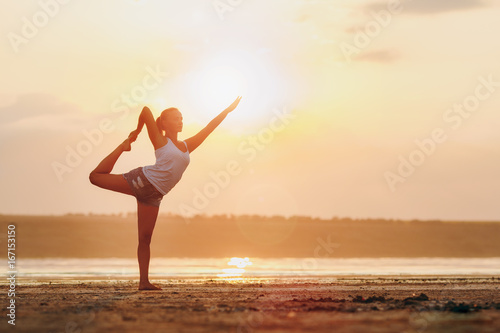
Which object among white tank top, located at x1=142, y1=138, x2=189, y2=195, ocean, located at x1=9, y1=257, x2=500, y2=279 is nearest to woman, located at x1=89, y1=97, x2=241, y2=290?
white tank top, located at x1=142, y1=138, x2=189, y2=195

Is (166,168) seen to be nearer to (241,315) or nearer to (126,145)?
(126,145)

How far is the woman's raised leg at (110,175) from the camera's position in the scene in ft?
34.9

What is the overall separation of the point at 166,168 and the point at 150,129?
2.23 ft

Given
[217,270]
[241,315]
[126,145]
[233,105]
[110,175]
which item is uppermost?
[233,105]

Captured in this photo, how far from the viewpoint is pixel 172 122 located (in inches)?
438

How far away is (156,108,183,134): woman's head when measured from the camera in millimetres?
11132

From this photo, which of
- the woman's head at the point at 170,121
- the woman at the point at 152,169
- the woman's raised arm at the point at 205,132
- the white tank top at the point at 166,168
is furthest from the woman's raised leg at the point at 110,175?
the woman's raised arm at the point at 205,132

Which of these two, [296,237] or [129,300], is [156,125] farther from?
[296,237]

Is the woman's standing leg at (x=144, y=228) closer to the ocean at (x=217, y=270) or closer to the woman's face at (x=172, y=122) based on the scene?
the woman's face at (x=172, y=122)

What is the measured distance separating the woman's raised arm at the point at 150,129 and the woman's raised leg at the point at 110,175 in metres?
0.25

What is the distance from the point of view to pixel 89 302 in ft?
29.9

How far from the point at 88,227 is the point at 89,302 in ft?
117

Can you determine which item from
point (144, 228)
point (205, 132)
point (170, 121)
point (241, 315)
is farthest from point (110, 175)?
point (241, 315)

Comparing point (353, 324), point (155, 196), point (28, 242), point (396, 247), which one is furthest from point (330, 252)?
point (353, 324)
